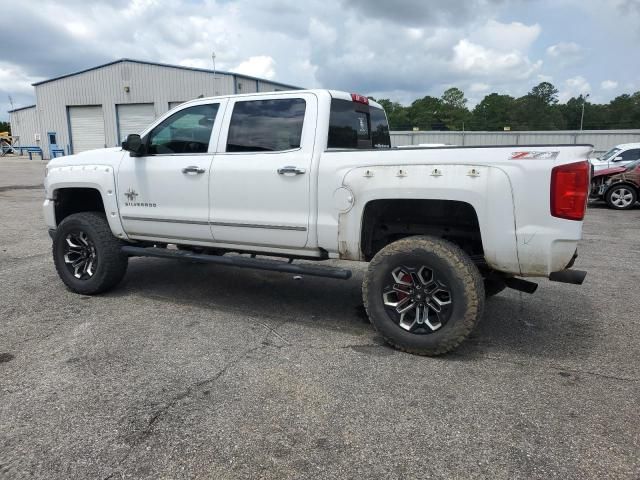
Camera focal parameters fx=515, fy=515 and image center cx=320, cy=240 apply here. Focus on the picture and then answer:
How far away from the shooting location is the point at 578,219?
3436mm

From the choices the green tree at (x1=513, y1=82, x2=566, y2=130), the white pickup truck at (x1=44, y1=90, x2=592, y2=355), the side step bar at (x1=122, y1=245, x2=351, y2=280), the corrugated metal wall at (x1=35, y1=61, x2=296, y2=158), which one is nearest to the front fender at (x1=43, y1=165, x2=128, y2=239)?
the white pickup truck at (x1=44, y1=90, x2=592, y2=355)

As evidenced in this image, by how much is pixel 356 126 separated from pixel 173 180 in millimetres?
1832

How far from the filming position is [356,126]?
16.2 ft

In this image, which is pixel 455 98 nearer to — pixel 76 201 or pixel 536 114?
pixel 536 114

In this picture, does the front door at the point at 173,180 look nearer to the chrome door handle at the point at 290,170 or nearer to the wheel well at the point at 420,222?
the chrome door handle at the point at 290,170

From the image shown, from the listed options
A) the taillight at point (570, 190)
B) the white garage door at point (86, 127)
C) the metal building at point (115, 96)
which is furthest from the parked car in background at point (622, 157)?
the white garage door at point (86, 127)

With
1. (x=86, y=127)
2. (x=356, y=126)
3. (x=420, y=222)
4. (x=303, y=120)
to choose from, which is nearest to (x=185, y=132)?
(x=303, y=120)

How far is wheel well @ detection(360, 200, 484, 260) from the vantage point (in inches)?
160

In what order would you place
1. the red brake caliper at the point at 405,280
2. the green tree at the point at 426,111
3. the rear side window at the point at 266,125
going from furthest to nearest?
the green tree at the point at 426,111
the rear side window at the point at 266,125
the red brake caliper at the point at 405,280

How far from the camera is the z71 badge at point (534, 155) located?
11.1 ft

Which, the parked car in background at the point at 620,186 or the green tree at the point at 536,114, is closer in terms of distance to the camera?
the parked car in background at the point at 620,186

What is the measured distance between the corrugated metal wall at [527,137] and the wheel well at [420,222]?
864 inches

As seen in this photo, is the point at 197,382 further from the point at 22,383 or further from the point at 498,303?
the point at 498,303

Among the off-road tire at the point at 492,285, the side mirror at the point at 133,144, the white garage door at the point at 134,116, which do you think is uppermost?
the white garage door at the point at 134,116
